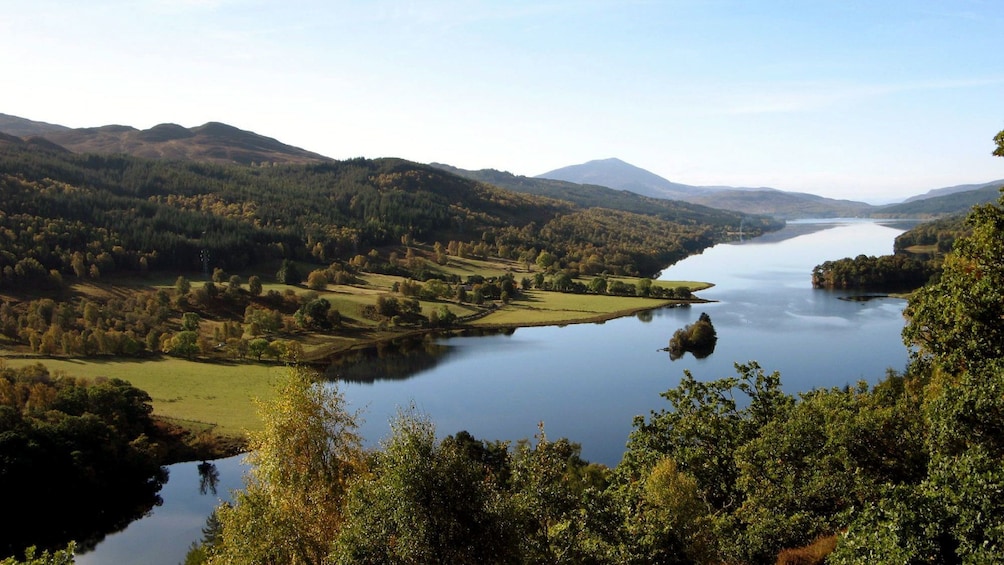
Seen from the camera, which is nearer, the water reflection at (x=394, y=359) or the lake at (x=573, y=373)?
the lake at (x=573, y=373)

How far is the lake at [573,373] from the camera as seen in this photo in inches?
1870

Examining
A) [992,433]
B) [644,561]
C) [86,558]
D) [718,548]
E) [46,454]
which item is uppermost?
[992,433]

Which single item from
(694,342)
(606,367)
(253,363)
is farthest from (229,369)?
(694,342)

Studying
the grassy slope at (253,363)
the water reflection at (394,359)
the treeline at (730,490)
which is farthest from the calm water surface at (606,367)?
the treeline at (730,490)

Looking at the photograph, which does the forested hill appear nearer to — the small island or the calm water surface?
the calm water surface

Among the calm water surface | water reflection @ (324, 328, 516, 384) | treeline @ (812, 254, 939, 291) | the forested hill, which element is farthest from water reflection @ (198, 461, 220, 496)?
treeline @ (812, 254, 939, 291)

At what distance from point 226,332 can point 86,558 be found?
49.7 metres

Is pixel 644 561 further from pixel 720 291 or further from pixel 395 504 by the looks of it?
pixel 720 291

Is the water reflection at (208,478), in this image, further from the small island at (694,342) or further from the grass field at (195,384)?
the small island at (694,342)

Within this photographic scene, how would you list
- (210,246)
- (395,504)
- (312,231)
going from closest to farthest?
(395,504) < (210,246) < (312,231)

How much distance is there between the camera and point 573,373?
75500 mm

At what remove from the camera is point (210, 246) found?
131625 mm

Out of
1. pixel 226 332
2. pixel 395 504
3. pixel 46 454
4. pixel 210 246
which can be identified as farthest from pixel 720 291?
pixel 395 504

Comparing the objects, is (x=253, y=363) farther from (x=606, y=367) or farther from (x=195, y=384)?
(x=606, y=367)
